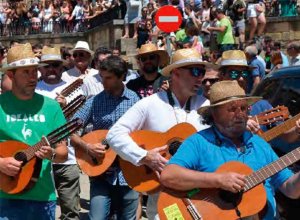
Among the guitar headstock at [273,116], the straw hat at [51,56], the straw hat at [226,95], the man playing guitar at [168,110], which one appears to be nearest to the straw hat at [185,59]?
the man playing guitar at [168,110]

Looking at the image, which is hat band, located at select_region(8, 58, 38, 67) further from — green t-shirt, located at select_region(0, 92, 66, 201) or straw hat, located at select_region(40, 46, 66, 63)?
straw hat, located at select_region(40, 46, 66, 63)

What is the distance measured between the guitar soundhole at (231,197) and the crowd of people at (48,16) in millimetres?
22567

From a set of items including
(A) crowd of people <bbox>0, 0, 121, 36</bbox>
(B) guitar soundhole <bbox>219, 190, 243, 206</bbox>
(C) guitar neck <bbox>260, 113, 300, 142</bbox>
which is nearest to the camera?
(B) guitar soundhole <bbox>219, 190, 243, 206</bbox>

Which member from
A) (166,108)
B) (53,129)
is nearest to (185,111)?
(166,108)

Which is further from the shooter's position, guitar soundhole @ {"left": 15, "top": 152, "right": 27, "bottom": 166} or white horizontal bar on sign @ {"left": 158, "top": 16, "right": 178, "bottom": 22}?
white horizontal bar on sign @ {"left": 158, "top": 16, "right": 178, "bottom": 22}

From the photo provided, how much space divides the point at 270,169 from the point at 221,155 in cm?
31

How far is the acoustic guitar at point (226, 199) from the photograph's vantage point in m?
4.24

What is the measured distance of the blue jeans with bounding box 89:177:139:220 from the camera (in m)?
6.06

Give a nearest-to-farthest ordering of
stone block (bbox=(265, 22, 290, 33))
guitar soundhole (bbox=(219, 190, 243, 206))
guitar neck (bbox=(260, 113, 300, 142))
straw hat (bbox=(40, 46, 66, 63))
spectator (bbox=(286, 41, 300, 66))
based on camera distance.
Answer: guitar soundhole (bbox=(219, 190, 243, 206)) → guitar neck (bbox=(260, 113, 300, 142)) → straw hat (bbox=(40, 46, 66, 63)) → spectator (bbox=(286, 41, 300, 66)) → stone block (bbox=(265, 22, 290, 33))

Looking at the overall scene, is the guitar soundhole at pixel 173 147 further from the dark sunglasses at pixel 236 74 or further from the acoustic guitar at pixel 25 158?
the dark sunglasses at pixel 236 74

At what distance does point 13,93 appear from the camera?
5.29m

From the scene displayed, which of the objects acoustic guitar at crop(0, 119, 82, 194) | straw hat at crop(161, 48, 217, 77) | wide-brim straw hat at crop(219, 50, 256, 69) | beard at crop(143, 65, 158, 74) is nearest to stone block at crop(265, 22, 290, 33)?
beard at crop(143, 65, 158, 74)

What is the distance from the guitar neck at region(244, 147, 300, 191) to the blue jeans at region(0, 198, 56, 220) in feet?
5.34

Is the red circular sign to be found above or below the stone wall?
above
